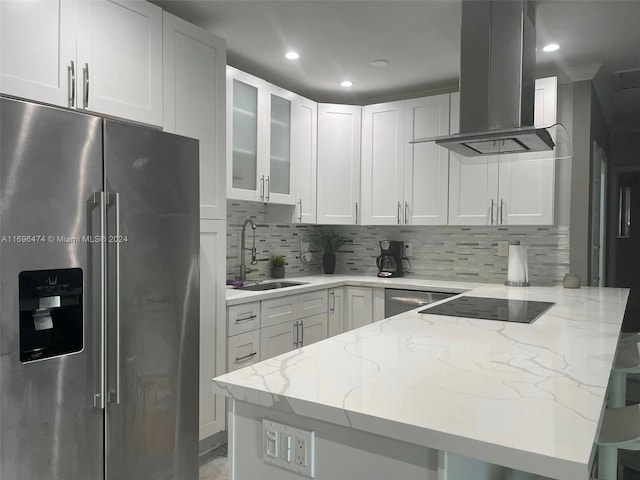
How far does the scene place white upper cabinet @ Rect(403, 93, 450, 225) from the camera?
3863 mm

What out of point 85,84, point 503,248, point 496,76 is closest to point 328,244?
point 503,248

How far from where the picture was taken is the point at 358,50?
10.6 ft

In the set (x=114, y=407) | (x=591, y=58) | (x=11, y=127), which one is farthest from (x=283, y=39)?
(x=114, y=407)

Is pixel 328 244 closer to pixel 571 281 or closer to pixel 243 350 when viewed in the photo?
pixel 243 350

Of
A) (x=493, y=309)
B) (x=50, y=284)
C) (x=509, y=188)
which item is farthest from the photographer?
(x=509, y=188)

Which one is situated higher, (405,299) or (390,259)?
(390,259)

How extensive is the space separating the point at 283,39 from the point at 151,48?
97 centimetres

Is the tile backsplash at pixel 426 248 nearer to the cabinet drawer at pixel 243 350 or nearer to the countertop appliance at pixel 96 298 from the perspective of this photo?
the cabinet drawer at pixel 243 350

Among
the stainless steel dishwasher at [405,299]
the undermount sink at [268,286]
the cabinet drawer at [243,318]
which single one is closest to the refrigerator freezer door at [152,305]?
the cabinet drawer at [243,318]

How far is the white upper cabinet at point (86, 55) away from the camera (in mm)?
1833

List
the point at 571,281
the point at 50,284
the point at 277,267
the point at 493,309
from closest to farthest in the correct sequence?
the point at 50,284 < the point at 493,309 < the point at 571,281 < the point at 277,267

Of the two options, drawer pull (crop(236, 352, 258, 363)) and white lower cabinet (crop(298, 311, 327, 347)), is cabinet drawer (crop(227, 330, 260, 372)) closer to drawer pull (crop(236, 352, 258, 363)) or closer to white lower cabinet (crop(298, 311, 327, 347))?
drawer pull (crop(236, 352, 258, 363))

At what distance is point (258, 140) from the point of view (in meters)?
3.45

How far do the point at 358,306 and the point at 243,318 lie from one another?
126cm
